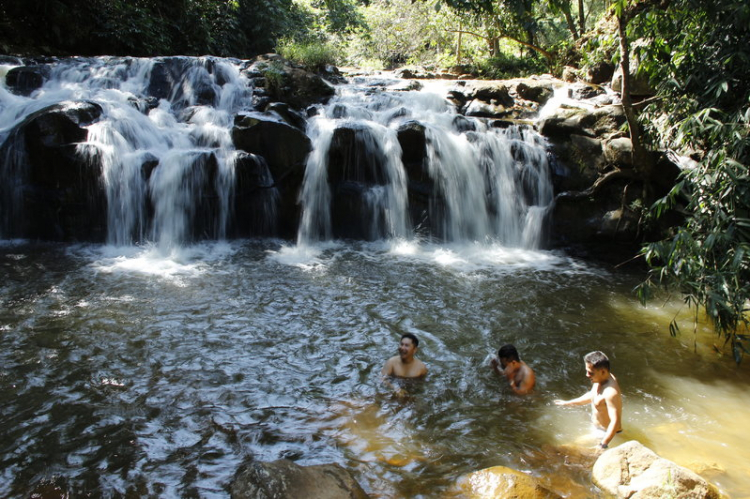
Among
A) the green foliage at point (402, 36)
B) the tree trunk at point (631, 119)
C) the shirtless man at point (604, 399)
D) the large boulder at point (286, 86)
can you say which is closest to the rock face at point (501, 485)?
the shirtless man at point (604, 399)

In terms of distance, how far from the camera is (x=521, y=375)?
206 inches

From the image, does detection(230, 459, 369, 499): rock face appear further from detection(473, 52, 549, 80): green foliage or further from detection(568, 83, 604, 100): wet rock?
detection(473, 52, 549, 80): green foliage

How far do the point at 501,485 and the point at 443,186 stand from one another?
859 centimetres

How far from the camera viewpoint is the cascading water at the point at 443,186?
1126 centimetres

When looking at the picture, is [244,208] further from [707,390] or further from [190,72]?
[707,390]

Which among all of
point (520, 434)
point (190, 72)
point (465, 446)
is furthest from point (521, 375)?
point (190, 72)

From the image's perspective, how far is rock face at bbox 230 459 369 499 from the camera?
3.29 metres

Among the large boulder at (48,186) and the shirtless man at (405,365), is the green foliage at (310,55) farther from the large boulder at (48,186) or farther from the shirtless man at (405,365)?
the shirtless man at (405,365)

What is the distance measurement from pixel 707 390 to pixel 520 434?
2.43 m

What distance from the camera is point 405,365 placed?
17.4 ft

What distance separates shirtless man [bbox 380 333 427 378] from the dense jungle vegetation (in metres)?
2.92

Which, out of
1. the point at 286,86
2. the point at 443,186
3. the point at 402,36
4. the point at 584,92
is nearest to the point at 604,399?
the point at 443,186

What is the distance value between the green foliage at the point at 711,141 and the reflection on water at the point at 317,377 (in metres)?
1.04

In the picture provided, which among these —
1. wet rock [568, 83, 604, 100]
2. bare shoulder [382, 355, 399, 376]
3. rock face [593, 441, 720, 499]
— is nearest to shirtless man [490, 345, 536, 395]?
bare shoulder [382, 355, 399, 376]
